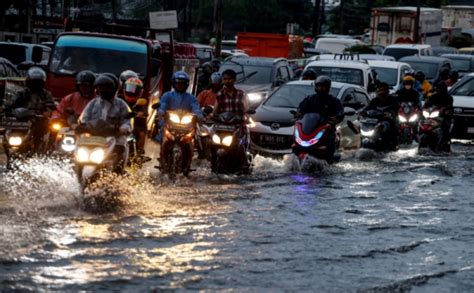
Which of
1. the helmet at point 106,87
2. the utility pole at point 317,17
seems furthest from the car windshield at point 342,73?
the utility pole at point 317,17

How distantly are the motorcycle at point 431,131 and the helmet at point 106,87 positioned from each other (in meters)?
10.7

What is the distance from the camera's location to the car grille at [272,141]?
2002 centimetres

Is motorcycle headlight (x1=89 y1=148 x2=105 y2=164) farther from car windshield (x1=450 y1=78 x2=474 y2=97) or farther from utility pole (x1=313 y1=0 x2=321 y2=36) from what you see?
utility pole (x1=313 y1=0 x2=321 y2=36)

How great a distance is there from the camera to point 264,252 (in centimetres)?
1126

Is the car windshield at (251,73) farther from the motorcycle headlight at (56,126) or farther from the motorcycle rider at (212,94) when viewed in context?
the motorcycle headlight at (56,126)

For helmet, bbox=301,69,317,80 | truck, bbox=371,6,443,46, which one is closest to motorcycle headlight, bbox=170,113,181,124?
helmet, bbox=301,69,317,80

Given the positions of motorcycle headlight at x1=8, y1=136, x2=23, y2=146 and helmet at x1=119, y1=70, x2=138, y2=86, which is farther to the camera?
helmet at x1=119, y1=70, x2=138, y2=86

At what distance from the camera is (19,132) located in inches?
622

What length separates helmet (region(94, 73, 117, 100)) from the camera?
13.7 m

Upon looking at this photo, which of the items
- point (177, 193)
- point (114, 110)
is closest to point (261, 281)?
point (114, 110)

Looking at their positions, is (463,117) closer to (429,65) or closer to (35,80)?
(429,65)

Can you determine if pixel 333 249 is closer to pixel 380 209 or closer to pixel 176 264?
pixel 176 264

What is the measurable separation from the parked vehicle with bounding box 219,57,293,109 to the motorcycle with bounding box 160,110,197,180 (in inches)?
369

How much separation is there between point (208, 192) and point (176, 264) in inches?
208
